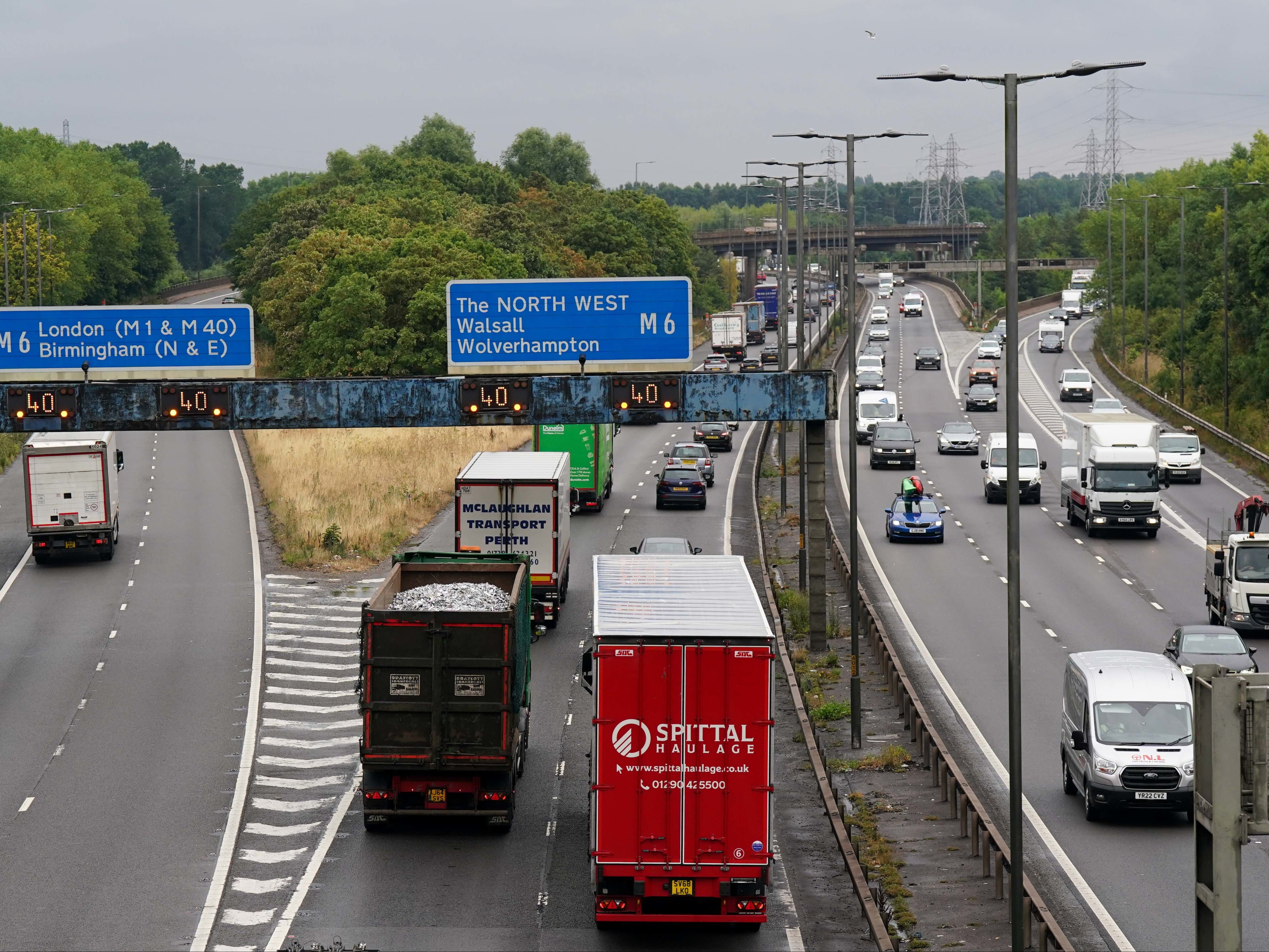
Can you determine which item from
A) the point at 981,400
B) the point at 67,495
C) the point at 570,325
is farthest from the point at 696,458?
the point at 981,400

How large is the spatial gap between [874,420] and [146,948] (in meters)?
61.1

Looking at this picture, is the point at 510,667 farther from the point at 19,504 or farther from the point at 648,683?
the point at 19,504

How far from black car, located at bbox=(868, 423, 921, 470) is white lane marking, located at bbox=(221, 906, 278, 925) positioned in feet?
166

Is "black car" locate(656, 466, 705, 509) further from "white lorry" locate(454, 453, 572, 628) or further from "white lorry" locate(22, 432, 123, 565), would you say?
"white lorry" locate(454, 453, 572, 628)

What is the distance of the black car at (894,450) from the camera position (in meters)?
69.4

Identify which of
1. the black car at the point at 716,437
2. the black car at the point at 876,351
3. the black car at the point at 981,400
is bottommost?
the black car at the point at 716,437

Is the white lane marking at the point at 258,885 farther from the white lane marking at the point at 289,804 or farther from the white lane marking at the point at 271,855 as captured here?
the white lane marking at the point at 289,804

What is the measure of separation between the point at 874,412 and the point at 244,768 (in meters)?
53.3

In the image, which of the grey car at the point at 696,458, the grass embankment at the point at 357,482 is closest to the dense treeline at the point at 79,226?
the grass embankment at the point at 357,482

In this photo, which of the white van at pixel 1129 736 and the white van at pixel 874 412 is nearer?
the white van at pixel 1129 736

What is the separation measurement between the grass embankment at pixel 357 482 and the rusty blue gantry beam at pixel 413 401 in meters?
15.2

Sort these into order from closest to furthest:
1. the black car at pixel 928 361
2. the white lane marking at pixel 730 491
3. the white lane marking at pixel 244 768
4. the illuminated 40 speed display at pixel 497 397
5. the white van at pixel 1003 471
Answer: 1. the white lane marking at pixel 244 768
2. the illuminated 40 speed display at pixel 497 397
3. the white lane marking at pixel 730 491
4. the white van at pixel 1003 471
5. the black car at pixel 928 361

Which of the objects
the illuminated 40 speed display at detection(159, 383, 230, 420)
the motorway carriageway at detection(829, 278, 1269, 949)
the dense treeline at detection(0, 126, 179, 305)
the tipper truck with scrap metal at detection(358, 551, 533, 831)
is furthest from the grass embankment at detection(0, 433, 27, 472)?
the tipper truck with scrap metal at detection(358, 551, 533, 831)

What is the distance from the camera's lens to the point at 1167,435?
218ft
